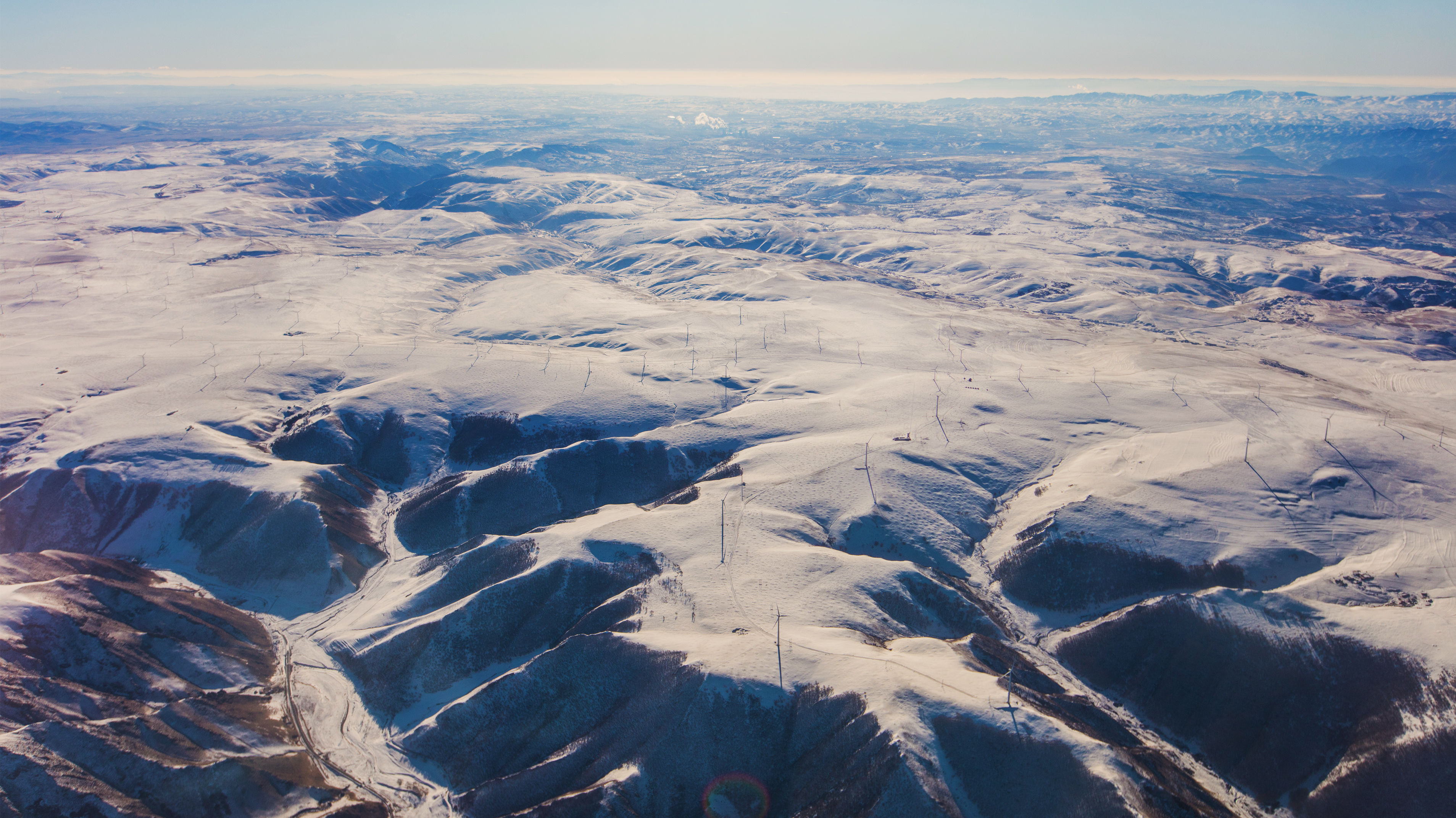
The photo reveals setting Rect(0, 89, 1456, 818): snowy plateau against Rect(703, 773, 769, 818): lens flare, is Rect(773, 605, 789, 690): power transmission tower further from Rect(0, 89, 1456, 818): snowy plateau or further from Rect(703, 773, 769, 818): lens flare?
Rect(703, 773, 769, 818): lens flare

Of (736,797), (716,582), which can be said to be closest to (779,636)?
(716,582)

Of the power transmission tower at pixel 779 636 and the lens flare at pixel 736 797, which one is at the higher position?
the power transmission tower at pixel 779 636

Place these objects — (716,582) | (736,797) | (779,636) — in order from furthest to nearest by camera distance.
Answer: (716,582) < (779,636) < (736,797)

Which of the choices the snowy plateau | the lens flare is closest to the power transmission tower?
the snowy plateau

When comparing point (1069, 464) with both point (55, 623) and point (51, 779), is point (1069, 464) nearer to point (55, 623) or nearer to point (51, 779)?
point (51, 779)

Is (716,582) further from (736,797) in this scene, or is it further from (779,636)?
(736,797)

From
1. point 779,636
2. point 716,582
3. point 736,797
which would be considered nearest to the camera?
point 736,797

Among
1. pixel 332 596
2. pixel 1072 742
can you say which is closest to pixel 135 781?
pixel 332 596

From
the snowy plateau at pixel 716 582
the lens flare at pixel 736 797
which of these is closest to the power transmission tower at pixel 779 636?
the snowy plateau at pixel 716 582

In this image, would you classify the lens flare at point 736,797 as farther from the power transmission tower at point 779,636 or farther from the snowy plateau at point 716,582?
the power transmission tower at point 779,636
